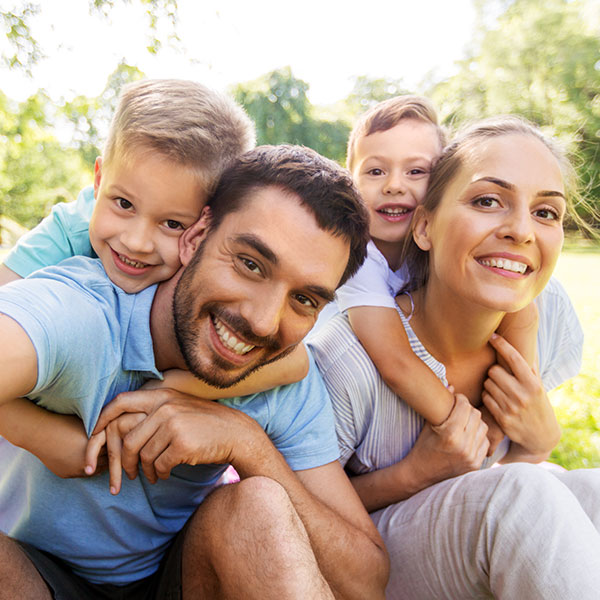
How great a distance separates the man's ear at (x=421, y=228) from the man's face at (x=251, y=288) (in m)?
0.75

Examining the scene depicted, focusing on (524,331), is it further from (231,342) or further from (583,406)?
(583,406)

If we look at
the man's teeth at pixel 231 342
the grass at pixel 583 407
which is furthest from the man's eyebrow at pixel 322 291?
the grass at pixel 583 407

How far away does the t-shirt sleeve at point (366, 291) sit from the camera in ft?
8.71

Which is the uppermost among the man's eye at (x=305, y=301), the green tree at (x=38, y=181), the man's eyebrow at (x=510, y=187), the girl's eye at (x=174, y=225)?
the man's eyebrow at (x=510, y=187)

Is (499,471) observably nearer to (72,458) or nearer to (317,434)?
(317,434)

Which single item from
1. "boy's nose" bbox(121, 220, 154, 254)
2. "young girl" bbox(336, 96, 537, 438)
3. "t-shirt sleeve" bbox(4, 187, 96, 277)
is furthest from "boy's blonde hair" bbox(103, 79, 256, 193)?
"young girl" bbox(336, 96, 537, 438)

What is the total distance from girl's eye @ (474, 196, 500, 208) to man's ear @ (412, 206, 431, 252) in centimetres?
32

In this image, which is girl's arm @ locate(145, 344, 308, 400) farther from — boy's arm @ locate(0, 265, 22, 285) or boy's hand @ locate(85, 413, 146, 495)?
boy's arm @ locate(0, 265, 22, 285)

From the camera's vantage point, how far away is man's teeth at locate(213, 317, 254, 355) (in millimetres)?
2014

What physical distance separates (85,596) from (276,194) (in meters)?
1.68

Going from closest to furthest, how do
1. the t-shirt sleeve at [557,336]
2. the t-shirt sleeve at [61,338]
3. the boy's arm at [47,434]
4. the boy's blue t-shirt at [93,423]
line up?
1. the t-shirt sleeve at [61,338]
2. the boy's blue t-shirt at [93,423]
3. the boy's arm at [47,434]
4. the t-shirt sleeve at [557,336]

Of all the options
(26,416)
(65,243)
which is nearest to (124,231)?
(65,243)

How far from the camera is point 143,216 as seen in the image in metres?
2.26

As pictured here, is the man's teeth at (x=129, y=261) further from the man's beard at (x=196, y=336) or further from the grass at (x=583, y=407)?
the grass at (x=583, y=407)
